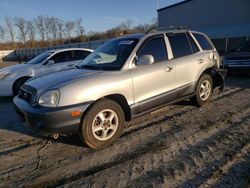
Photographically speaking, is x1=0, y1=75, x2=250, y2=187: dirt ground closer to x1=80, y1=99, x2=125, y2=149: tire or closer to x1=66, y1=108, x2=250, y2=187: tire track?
x1=66, y1=108, x2=250, y2=187: tire track

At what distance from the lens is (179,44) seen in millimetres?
5352

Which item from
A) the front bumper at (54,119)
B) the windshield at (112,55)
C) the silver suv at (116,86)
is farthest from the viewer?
the windshield at (112,55)

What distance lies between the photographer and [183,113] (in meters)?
5.55

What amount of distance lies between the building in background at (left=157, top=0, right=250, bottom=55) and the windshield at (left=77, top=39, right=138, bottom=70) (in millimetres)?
18782

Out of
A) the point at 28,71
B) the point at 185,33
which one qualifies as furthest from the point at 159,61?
the point at 28,71

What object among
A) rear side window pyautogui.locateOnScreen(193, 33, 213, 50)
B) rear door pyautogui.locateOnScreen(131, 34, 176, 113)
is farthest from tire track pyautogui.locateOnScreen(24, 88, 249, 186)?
rear side window pyautogui.locateOnScreen(193, 33, 213, 50)

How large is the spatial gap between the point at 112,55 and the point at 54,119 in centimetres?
181

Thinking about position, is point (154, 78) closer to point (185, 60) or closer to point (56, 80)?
point (185, 60)

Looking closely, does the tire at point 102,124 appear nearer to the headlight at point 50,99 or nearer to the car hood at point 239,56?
the headlight at point 50,99

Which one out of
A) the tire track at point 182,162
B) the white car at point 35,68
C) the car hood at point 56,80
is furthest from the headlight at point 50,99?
the white car at point 35,68

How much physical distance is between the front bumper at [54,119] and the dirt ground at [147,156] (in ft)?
1.49

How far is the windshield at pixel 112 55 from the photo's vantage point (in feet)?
14.7

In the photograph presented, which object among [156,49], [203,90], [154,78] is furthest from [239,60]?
[154,78]

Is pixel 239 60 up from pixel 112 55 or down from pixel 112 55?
down
